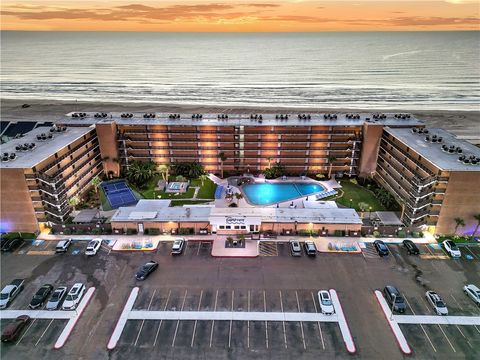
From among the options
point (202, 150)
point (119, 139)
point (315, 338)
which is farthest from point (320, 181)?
point (119, 139)

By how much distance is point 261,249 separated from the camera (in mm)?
64062

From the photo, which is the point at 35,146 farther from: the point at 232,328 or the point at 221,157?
the point at 232,328

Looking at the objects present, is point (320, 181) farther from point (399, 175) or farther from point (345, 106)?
point (345, 106)

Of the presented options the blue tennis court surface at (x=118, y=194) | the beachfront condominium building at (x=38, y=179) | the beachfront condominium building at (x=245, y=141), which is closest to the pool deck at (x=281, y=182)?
the beachfront condominium building at (x=245, y=141)

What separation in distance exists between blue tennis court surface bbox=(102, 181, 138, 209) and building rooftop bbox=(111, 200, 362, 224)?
881 centimetres

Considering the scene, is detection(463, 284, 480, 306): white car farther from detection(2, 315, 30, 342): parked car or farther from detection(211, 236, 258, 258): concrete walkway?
detection(2, 315, 30, 342): parked car

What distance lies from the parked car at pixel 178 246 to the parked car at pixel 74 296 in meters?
16.9

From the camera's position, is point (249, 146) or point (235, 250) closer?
point (235, 250)

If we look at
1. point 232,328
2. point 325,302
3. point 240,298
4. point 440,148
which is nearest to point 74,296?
point 232,328

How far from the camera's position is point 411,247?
6275cm

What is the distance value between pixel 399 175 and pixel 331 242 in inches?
1098

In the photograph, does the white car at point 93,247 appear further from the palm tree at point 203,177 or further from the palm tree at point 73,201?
the palm tree at point 203,177

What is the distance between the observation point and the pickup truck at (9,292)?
1980 inches

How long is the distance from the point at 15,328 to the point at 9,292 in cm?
893
